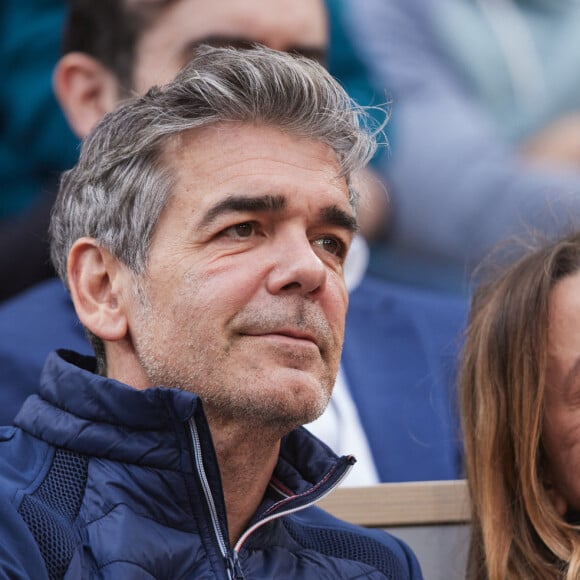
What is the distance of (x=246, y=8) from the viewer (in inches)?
115

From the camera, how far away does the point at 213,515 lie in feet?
5.59

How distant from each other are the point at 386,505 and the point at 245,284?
730mm

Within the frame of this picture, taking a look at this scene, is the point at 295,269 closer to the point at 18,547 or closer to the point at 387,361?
the point at 18,547

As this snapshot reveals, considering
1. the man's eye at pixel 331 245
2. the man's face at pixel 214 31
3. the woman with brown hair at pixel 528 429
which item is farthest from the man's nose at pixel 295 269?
the man's face at pixel 214 31

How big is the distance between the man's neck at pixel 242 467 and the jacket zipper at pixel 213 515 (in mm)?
109

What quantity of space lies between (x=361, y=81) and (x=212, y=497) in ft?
5.70

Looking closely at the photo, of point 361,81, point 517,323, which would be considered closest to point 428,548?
point 517,323

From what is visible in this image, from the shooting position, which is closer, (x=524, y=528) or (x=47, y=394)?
(x=47, y=394)

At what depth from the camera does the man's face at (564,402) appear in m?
2.17

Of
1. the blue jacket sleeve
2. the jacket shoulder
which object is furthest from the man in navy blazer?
the blue jacket sleeve

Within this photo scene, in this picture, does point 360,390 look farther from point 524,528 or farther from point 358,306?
point 524,528

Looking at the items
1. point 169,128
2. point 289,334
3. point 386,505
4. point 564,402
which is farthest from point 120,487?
point 564,402

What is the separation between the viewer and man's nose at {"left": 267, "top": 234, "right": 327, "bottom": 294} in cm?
176

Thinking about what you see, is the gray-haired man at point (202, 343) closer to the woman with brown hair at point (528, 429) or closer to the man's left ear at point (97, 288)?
the man's left ear at point (97, 288)
